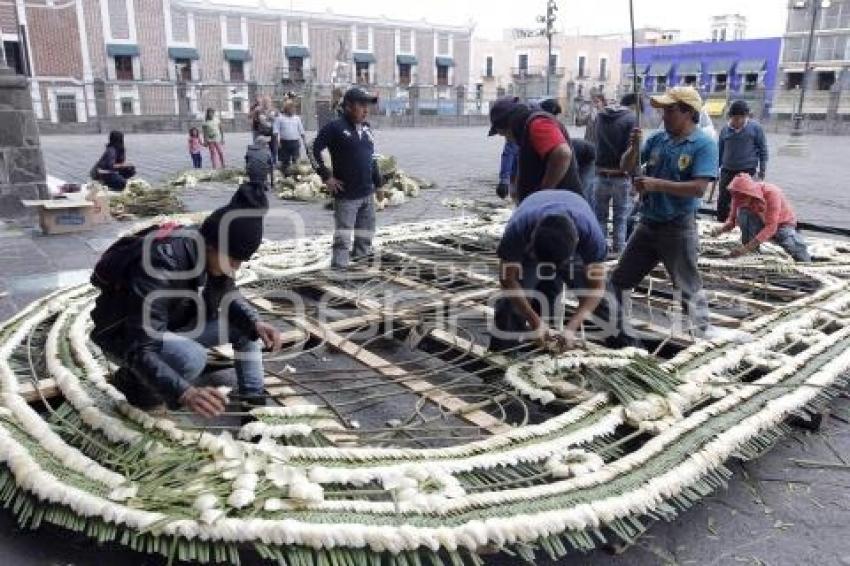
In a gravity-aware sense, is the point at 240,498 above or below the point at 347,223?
below

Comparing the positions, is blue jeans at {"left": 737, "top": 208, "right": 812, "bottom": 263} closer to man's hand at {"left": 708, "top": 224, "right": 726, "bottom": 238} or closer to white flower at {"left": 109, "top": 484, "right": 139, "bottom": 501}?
man's hand at {"left": 708, "top": 224, "right": 726, "bottom": 238}

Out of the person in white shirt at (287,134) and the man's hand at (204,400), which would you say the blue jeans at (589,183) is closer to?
the man's hand at (204,400)

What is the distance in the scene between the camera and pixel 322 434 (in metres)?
2.60

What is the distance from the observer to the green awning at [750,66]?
40.4 m

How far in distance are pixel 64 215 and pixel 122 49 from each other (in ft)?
108

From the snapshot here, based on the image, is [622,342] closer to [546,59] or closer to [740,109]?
[740,109]

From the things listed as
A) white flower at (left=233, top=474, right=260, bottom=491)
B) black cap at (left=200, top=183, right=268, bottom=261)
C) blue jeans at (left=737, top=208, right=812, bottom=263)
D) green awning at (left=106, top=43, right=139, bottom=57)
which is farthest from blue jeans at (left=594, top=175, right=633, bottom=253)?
green awning at (left=106, top=43, right=139, bottom=57)

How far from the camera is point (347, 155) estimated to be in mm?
5160

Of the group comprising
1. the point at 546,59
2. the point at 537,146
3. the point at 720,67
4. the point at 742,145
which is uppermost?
the point at 546,59

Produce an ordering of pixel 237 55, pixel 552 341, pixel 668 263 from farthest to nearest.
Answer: pixel 237 55
pixel 668 263
pixel 552 341

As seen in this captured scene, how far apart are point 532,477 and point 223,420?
4.44ft

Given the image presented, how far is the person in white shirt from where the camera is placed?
11297 millimetres

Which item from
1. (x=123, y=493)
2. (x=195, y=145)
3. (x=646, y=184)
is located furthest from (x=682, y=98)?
(x=195, y=145)

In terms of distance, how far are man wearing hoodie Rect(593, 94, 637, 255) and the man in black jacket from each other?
12.4 ft
